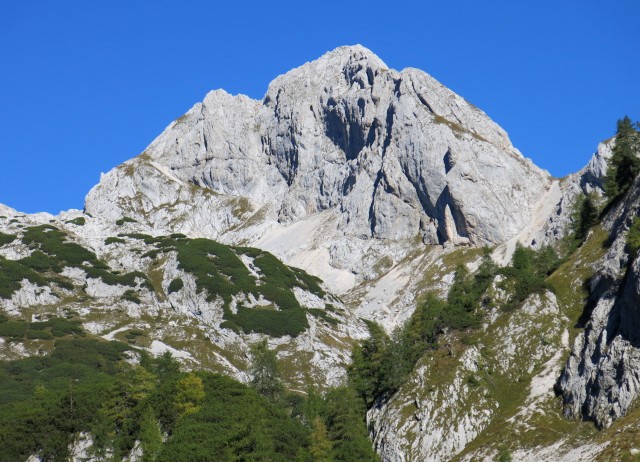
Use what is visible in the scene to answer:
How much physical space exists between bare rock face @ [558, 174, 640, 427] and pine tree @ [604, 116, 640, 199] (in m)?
24.9

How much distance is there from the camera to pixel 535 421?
71.8m

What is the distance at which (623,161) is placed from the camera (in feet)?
343

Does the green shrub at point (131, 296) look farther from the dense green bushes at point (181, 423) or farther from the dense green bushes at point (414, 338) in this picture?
the dense green bushes at point (414, 338)

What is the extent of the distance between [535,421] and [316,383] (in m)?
98.3

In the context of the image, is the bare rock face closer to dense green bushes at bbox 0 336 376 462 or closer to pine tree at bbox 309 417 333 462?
dense green bushes at bbox 0 336 376 462

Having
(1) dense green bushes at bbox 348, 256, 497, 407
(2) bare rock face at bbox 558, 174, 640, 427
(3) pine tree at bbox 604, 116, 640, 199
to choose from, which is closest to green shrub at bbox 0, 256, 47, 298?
(1) dense green bushes at bbox 348, 256, 497, 407

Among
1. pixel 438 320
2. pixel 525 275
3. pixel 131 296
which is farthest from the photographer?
pixel 131 296

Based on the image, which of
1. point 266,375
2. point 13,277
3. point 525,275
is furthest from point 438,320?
point 13,277

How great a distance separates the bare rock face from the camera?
66.8 meters

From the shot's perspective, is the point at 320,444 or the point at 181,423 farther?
the point at 181,423

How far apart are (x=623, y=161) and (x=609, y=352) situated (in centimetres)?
4251

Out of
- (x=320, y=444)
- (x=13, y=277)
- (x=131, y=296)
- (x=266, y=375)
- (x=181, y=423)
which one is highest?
(x=13, y=277)

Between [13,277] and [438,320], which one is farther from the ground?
[13,277]

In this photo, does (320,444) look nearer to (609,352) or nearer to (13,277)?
(609,352)
